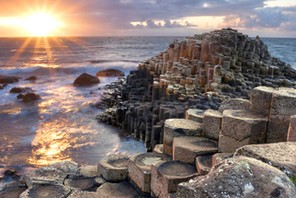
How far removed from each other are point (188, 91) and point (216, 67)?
6.35 ft

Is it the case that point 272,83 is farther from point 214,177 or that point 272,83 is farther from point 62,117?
point 214,177

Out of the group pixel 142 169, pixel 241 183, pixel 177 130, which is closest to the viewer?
pixel 241 183

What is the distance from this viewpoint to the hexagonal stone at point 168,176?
5.10m

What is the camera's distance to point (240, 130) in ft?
16.9

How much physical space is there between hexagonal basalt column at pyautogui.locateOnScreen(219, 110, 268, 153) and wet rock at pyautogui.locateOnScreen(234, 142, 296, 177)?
4.01 feet

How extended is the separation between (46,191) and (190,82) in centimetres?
1040

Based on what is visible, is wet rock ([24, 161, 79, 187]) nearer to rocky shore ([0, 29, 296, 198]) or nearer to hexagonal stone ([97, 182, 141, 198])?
rocky shore ([0, 29, 296, 198])

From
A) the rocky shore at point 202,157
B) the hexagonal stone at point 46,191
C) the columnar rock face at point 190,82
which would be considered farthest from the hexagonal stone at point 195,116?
the columnar rock face at point 190,82

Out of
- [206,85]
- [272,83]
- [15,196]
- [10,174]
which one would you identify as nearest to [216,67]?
[206,85]

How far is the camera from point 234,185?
252cm

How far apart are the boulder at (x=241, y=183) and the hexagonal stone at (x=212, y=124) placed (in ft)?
10.1

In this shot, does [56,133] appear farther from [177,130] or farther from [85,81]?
[85,81]

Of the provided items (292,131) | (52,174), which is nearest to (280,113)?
(292,131)

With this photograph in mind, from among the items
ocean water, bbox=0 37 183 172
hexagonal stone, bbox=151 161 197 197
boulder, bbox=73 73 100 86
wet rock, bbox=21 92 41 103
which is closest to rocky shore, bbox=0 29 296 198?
hexagonal stone, bbox=151 161 197 197
